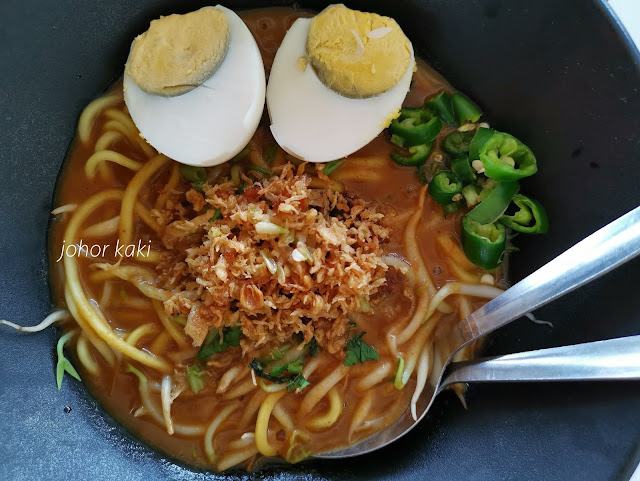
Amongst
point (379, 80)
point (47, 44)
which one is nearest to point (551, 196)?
point (379, 80)

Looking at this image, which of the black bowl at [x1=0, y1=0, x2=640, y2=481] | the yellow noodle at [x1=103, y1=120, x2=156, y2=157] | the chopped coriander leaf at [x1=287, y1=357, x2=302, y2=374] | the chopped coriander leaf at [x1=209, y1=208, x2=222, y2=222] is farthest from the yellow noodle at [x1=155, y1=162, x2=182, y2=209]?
the chopped coriander leaf at [x1=287, y1=357, x2=302, y2=374]

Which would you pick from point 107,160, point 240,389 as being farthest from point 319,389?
point 107,160

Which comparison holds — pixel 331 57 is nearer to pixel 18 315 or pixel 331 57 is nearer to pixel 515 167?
pixel 515 167

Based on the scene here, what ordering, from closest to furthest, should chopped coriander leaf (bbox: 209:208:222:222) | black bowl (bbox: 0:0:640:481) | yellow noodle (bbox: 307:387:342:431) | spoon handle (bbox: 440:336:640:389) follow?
spoon handle (bbox: 440:336:640:389) → black bowl (bbox: 0:0:640:481) → chopped coriander leaf (bbox: 209:208:222:222) → yellow noodle (bbox: 307:387:342:431)

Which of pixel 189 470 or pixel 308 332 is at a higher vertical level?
pixel 308 332

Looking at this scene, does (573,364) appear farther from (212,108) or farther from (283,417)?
(212,108)

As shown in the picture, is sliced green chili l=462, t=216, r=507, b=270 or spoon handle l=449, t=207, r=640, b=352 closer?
spoon handle l=449, t=207, r=640, b=352

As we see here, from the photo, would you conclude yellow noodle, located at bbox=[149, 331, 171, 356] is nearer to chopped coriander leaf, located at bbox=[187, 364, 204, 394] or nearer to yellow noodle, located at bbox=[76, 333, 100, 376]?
chopped coriander leaf, located at bbox=[187, 364, 204, 394]
